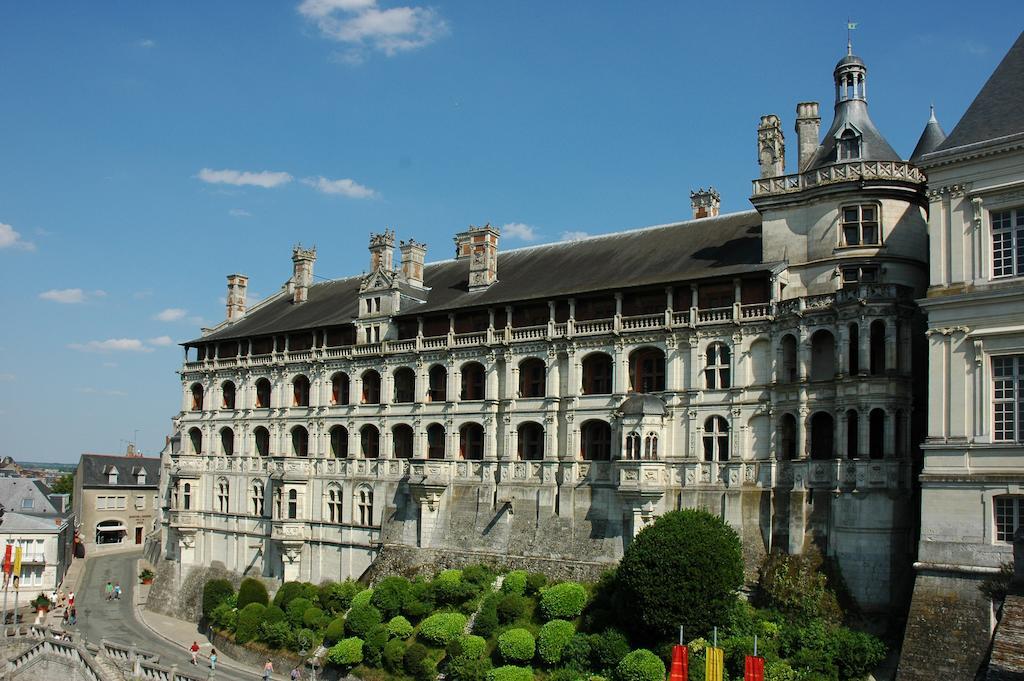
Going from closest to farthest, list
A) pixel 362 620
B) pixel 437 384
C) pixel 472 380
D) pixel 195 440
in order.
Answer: pixel 362 620
pixel 472 380
pixel 437 384
pixel 195 440

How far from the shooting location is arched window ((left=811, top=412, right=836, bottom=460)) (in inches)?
1660

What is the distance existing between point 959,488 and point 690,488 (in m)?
13.8

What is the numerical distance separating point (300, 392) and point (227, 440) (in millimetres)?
8655

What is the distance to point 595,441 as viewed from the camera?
50406 mm

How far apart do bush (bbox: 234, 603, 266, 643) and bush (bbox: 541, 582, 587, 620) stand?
18.7 metres

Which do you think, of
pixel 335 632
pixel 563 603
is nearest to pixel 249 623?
Answer: pixel 335 632

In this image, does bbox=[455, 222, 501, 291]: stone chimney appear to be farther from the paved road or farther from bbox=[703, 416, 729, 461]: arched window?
the paved road

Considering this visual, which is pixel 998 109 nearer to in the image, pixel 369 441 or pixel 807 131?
pixel 807 131

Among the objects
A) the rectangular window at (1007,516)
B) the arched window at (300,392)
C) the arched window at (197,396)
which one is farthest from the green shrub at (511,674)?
the arched window at (197,396)

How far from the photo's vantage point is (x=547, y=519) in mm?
50188

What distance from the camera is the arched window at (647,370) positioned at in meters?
48.8

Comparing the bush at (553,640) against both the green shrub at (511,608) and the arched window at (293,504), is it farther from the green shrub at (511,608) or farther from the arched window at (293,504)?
the arched window at (293,504)

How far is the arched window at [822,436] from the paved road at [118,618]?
30.3 m

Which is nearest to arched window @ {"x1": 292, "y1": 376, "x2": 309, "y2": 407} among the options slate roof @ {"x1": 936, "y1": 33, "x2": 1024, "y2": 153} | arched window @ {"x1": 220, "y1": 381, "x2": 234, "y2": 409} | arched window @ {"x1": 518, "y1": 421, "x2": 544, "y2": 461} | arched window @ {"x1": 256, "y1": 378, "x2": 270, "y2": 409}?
arched window @ {"x1": 256, "y1": 378, "x2": 270, "y2": 409}
